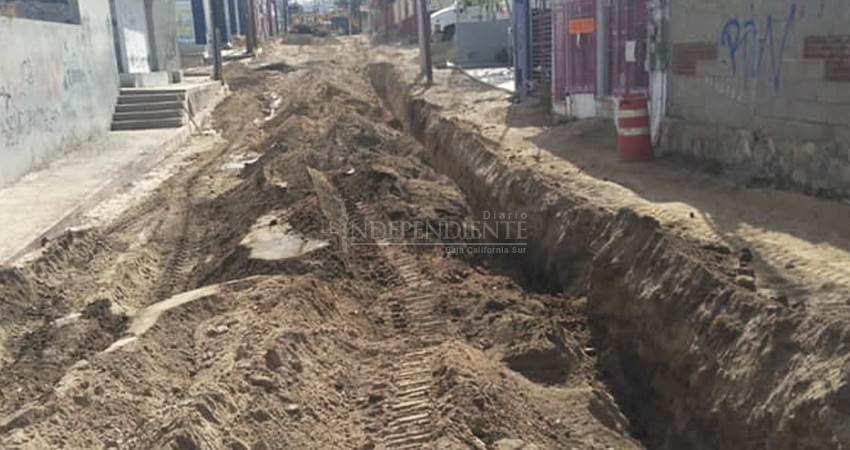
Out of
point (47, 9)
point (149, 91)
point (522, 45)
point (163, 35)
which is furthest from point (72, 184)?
point (163, 35)

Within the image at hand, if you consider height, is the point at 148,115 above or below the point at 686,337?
above

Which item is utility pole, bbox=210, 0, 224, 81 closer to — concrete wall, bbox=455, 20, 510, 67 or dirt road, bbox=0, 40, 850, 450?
concrete wall, bbox=455, 20, 510, 67

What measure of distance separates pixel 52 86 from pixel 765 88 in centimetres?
1297

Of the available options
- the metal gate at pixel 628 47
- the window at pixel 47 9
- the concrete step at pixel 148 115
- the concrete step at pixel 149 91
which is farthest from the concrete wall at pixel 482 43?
the metal gate at pixel 628 47

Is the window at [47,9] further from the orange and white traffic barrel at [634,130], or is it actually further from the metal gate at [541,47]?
the orange and white traffic barrel at [634,130]

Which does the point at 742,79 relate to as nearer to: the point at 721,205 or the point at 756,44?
the point at 756,44

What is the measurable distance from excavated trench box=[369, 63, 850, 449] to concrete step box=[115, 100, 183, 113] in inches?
536

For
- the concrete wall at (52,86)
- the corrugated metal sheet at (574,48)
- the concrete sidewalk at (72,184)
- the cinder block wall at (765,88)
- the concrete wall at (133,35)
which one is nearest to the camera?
the cinder block wall at (765,88)

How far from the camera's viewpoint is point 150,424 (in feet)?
17.0

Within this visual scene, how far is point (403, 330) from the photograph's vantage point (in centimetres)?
741

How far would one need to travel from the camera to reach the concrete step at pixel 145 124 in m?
19.9

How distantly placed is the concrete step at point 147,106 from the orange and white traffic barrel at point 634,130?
43.7 feet

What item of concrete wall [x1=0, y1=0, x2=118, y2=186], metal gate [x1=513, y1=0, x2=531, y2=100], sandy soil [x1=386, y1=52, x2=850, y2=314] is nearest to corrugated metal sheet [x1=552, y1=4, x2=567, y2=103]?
sandy soil [x1=386, y1=52, x2=850, y2=314]

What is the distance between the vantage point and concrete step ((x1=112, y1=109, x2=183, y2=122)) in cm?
2016
